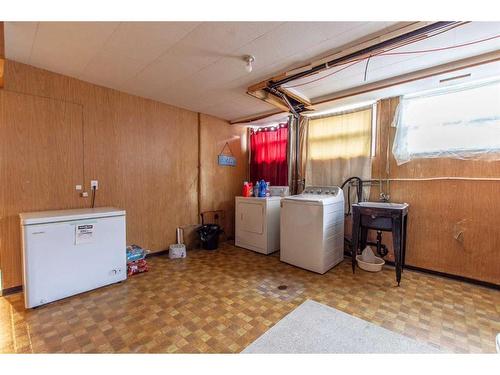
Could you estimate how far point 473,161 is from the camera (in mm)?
2508

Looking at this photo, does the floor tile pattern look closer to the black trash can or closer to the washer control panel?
the black trash can

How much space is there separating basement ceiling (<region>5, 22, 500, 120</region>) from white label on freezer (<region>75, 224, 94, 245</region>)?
1646 mm

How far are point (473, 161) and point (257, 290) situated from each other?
9.27ft

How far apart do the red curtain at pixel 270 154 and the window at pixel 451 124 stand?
1.81m

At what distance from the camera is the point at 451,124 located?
2.61 meters

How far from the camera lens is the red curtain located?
420cm

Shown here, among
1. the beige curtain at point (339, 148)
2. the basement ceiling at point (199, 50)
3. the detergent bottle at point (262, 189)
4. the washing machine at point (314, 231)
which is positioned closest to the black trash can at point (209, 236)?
the detergent bottle at point (262, 189)

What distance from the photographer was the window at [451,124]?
94.0 inches

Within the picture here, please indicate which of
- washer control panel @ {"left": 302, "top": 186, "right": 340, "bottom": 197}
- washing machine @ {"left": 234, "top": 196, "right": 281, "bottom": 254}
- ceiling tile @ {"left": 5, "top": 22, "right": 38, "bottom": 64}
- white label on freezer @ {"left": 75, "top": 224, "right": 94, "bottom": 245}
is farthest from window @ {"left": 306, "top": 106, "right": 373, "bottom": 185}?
ceiling tile @ {"left": 5, "top": 22, "right": 38, "bottom": 64}

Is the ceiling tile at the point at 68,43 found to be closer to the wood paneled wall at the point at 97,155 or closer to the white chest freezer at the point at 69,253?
the wood paneled wall at the point at 97,155

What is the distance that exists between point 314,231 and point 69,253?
2.63 m

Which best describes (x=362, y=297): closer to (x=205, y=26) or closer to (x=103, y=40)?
(x=205, y=26)
